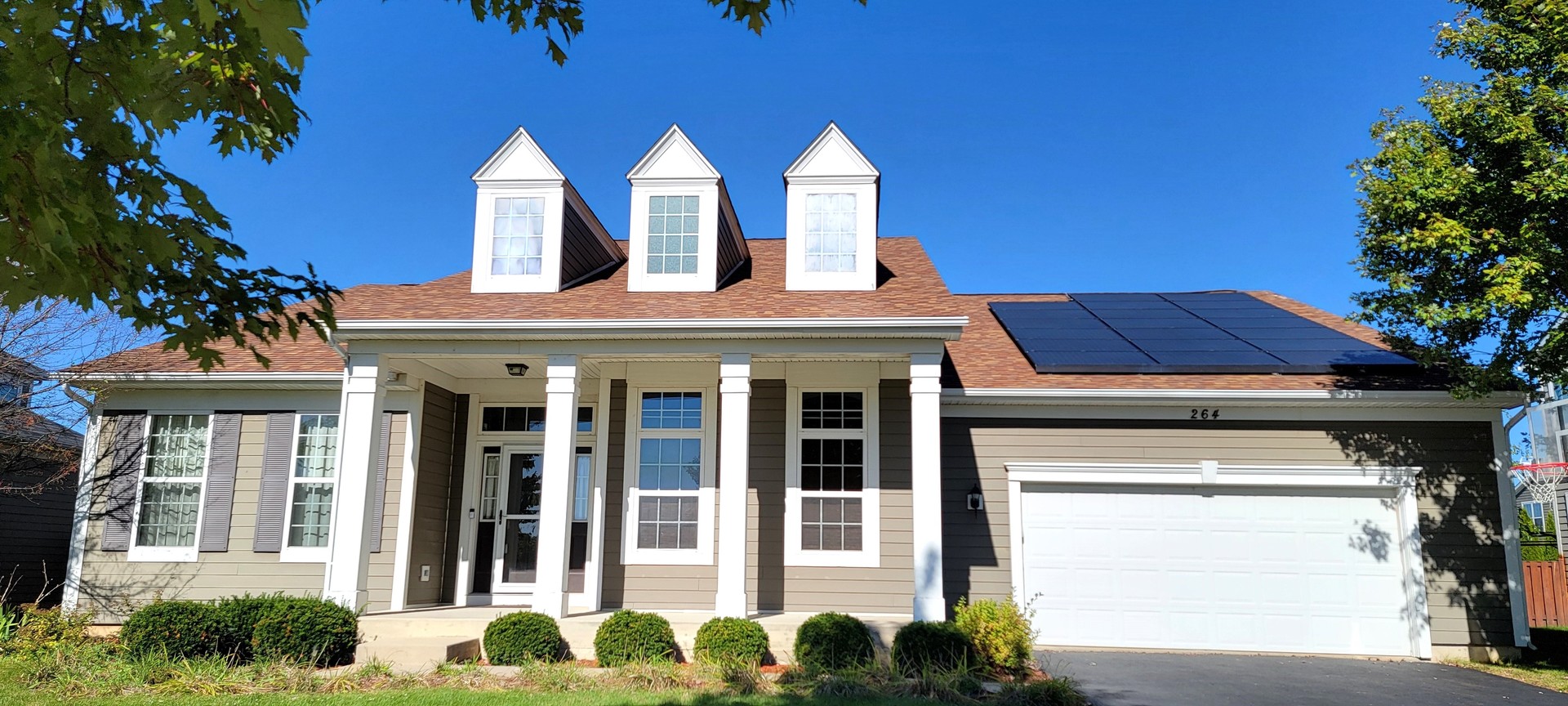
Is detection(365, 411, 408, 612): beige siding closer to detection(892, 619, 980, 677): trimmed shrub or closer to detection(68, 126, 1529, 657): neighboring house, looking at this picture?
detection(68, 126, 1529, 657): neighboring house

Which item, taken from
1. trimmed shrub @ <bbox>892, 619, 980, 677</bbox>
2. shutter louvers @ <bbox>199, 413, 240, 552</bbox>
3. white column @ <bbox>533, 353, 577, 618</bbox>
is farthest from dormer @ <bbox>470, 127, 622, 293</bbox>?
trimmed shrub @ <bbox>892, 619, 980, 677</bbox>

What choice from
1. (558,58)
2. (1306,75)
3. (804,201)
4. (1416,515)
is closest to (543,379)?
(804,201)

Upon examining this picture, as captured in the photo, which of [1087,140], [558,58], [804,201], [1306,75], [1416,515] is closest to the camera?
[558,58]

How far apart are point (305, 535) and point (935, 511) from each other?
7.62 metres

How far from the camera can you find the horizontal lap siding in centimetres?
1119

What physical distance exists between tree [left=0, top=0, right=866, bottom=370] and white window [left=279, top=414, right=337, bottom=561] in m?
8.16

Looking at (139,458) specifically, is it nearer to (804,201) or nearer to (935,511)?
(804,201)

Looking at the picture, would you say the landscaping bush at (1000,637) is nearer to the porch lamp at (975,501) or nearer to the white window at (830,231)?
the porch lamp at (975,501)

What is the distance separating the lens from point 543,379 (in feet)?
38.5

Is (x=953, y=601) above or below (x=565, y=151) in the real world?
below

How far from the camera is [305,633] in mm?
8398

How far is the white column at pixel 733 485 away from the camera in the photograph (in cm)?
909

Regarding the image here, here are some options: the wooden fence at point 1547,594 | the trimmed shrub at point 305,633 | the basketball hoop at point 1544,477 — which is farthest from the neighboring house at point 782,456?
the basketball hoop at point 1544,477

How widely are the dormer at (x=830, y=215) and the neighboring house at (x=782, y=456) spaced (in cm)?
4
